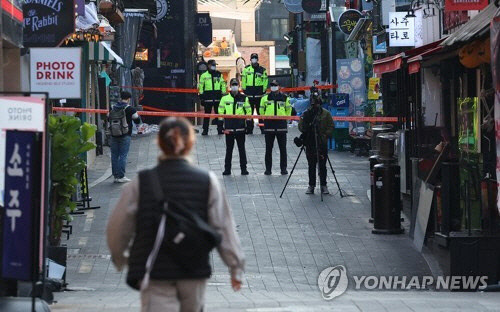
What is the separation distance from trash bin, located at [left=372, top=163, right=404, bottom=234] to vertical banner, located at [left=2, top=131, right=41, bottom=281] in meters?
9.96

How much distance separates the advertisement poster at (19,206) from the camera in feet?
30.9

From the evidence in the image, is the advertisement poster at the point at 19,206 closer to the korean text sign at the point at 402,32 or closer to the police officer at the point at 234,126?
the korean text sign at the point at 402,32

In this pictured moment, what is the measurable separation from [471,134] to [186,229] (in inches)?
437

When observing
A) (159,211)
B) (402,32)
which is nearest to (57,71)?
(159,211)

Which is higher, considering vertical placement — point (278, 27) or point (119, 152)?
point (278, 27)

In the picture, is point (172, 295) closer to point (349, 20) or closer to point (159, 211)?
point (159, 211)

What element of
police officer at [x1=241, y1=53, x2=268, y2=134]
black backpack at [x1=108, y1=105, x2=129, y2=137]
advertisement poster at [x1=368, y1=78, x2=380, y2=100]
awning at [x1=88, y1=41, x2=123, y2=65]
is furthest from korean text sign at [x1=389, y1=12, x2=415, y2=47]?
police officer at [x1=241, y1=53, x2=268, y2=134]

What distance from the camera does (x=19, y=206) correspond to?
952 centimetres

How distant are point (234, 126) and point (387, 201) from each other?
25.7ft

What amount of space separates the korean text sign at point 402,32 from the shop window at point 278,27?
73.2 metres

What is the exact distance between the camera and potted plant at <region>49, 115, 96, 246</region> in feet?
45.8

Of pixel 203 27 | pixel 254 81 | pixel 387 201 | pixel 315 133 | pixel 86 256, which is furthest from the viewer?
pixel 203 27

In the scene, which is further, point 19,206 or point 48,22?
point 48,22

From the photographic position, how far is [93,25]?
74.3 ft
